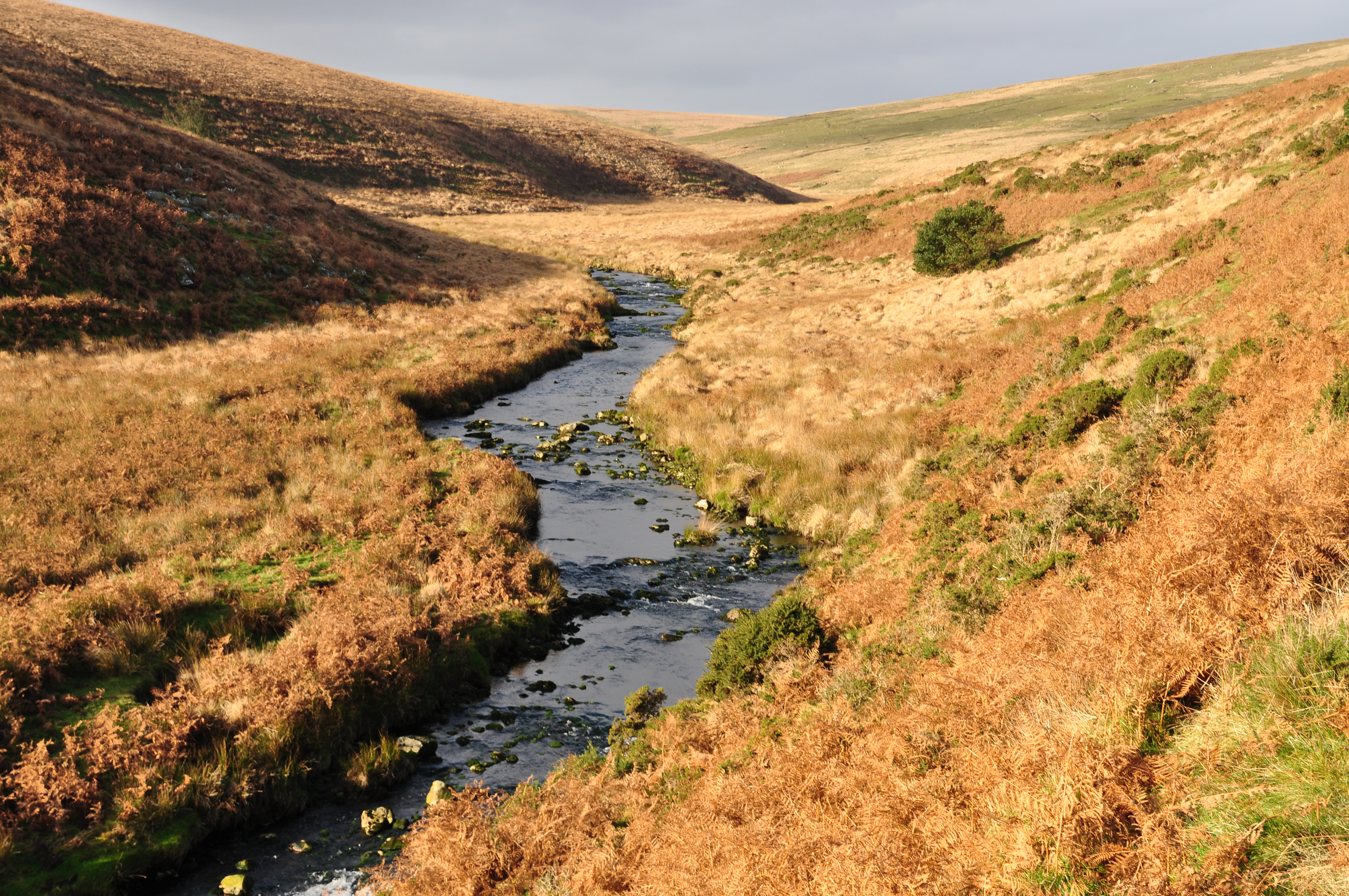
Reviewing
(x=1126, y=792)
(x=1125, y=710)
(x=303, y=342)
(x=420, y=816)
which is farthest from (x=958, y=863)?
(x=303, y=342)

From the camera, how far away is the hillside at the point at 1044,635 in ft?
14.2

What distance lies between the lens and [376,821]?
8.45 meters

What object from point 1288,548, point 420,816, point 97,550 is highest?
point 1288,548

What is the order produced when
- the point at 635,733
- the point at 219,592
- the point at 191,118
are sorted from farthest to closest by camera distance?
1. the point at 191,118
2. the point at 219,592
3. the point at 635,733

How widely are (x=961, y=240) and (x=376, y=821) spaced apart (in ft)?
108

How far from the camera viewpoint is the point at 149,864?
7668 millimetres

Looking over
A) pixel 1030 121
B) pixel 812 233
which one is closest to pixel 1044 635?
pixel 812 233

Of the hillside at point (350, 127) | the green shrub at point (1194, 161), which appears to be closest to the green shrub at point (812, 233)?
the green shrub at point (1194, 161)

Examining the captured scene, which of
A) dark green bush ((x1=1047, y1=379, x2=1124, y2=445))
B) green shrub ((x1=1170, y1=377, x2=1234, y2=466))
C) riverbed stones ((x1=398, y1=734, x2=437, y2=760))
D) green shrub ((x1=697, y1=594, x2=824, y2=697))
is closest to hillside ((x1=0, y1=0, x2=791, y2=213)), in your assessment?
riverbed stones ((x1=398, y1=734, x2=437, y2=760))

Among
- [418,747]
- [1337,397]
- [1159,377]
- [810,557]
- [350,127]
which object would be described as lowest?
[418,747]

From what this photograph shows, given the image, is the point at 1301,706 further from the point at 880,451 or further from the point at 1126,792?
the point at 880,451

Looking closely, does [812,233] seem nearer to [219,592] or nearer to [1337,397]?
[1337,397]

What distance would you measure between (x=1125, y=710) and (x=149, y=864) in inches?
383

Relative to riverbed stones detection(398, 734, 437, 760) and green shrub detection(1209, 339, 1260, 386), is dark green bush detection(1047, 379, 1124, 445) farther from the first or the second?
riverbed stones detection(398, 734, 437, 760)
